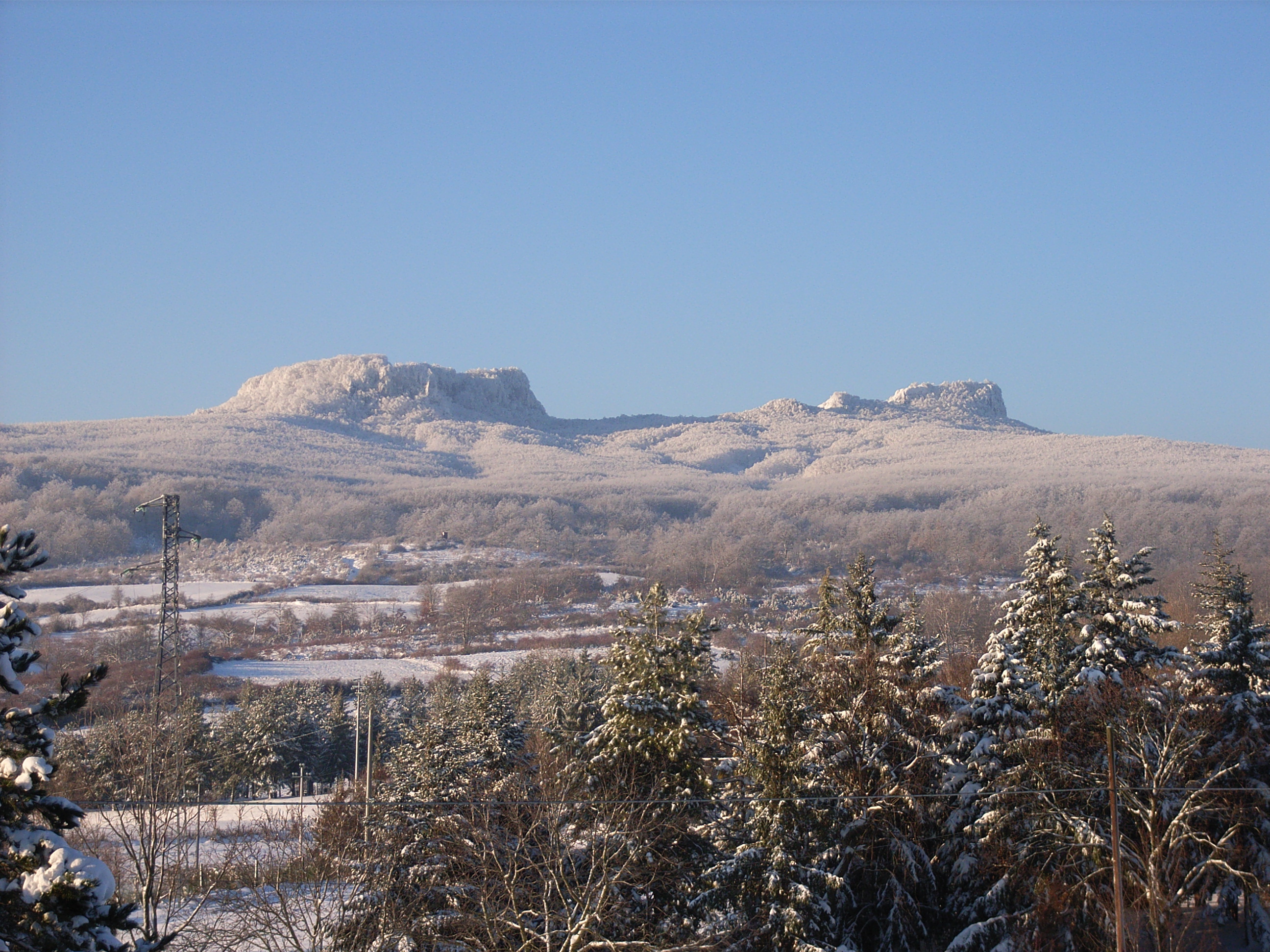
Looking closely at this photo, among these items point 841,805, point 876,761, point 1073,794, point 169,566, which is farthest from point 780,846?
point 169,566

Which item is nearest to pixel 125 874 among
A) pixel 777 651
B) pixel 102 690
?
pixel 777 651

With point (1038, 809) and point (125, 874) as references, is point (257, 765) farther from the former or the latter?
point (1038, 809)

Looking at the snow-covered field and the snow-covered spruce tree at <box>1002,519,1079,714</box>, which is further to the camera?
the snow-covered field

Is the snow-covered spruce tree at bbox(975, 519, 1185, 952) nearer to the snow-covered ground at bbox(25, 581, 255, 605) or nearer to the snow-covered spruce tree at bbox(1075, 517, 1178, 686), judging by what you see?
the snow-covered spruce tree at bbox(1075, 517, 1178, 686)

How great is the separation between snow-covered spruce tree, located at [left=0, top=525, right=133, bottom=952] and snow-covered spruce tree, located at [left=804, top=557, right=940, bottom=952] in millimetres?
18299

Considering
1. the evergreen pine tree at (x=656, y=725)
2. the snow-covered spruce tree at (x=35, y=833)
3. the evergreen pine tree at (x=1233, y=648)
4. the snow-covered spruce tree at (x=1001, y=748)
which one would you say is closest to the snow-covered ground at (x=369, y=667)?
the evergreen pine tree at (x=1233, y=648)

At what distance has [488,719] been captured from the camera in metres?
32.7

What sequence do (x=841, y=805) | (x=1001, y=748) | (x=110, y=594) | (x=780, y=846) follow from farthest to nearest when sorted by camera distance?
(x=110, y=594) < (x=1001, y=748) < (x=841, y=805) < (x=780, y=846)

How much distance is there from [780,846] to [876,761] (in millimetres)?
4488

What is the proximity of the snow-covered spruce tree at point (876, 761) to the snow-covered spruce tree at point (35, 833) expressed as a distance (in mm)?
18299

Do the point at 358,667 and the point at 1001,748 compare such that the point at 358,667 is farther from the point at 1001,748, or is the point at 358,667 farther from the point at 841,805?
the point at 1001,748

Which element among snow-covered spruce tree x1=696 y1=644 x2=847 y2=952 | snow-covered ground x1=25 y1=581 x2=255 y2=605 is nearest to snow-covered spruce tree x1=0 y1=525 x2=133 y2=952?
snow-covered spruce tree x1=696 y1=644 x2=847 y2=952

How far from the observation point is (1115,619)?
92.2ft

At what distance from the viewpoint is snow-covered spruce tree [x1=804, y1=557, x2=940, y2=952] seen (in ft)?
84.4
